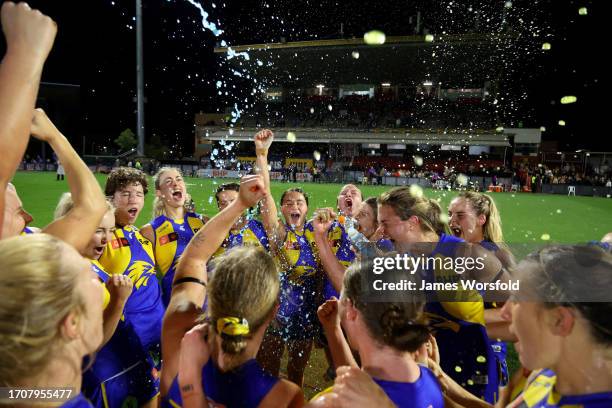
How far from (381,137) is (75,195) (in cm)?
4362

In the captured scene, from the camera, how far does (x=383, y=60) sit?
39.5m

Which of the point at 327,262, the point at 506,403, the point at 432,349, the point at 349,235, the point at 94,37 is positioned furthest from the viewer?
the point at 94,37

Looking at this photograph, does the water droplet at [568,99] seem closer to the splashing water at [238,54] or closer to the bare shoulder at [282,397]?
the splashing water at [238,54]

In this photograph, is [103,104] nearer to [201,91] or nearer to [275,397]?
[201,91]

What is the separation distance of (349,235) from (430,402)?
9.78ft

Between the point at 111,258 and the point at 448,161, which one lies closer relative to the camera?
the point at 111,258

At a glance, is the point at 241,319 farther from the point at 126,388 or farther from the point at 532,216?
the point at 532,216

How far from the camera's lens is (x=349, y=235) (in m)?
4.45

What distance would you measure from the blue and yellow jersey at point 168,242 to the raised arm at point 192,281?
5.70 ft

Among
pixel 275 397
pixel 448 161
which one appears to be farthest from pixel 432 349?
pixel 448 161

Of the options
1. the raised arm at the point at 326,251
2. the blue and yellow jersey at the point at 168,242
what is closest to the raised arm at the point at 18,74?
the raised arm at the point at 326,251

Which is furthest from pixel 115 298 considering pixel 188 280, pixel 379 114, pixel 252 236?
pixel 379 114

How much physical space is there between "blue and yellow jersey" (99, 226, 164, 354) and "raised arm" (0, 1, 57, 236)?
1.82 m

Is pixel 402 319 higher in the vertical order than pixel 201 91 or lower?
lower
